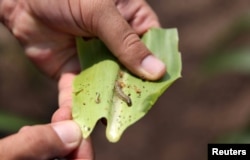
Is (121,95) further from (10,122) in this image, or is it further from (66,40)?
(10,122)

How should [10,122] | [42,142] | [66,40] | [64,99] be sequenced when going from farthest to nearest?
[10,122], [66,40], [64,99], [42,142]

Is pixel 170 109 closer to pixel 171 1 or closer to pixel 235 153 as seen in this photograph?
pixel 171 1

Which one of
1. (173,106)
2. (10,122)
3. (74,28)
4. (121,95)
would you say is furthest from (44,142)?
(173,106)

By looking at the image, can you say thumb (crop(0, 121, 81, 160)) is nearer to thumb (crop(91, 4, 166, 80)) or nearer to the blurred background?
thumb (crop(91, 4, 166, 80))

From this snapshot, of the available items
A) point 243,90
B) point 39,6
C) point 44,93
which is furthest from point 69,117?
point 243,90

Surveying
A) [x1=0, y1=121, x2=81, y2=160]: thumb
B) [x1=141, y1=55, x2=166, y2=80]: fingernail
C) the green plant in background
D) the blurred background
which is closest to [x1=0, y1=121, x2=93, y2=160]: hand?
[x1=0, y1=121, x2=81, y2=160]: thumb

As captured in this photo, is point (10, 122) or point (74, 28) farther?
point (10, 122)

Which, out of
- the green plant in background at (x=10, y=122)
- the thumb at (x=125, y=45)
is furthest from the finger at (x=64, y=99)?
the green plant in background at (x=10, y=122)
